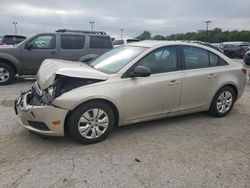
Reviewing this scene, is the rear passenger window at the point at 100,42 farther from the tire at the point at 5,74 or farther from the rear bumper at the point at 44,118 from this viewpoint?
the rear bumper at the point at 44,118

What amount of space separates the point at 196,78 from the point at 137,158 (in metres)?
2.02

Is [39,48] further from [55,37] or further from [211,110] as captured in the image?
[211,110]

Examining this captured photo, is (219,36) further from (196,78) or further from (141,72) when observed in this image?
(141,72)

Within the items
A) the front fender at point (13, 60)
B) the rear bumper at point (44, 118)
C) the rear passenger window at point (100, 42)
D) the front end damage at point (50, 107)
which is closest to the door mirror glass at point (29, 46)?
the front fender at point (13, 60)

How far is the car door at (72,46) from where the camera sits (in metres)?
8.91

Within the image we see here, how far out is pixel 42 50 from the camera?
342 inches

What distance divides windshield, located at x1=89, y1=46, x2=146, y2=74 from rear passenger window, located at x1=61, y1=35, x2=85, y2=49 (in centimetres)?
424

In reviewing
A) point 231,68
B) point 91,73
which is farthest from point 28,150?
point 231,68

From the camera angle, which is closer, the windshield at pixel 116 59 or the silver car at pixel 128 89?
the silver car at pixel 128 89

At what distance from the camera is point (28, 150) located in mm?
3641

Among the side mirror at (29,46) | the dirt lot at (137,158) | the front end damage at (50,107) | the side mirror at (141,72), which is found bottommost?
the dirt lot at (137,158)

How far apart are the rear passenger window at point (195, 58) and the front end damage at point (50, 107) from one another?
174 centimetres

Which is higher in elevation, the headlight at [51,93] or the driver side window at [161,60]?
the driver side window at [161,60]

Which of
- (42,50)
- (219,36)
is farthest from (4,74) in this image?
(219,36)
